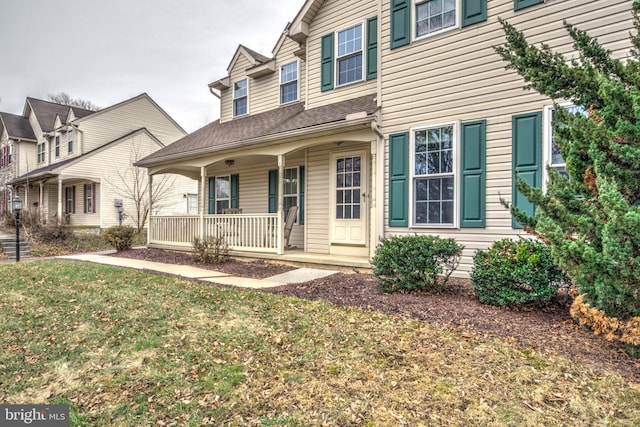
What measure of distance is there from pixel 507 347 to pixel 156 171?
1142 cm

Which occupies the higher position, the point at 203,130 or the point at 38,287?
the point at 203,130

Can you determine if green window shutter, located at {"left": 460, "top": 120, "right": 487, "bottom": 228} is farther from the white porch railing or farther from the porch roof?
the white porch railing

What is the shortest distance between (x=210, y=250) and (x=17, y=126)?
2226cm

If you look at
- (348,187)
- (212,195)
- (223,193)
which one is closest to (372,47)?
(348,187)

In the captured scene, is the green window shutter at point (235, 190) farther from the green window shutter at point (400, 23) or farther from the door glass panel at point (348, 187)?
the green window shutter at point (400, 23)

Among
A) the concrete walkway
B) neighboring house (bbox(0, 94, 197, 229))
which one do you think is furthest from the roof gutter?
neighboring house (bbox(0, 94, 197, 229))

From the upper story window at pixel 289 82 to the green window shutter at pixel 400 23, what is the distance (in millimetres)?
4244

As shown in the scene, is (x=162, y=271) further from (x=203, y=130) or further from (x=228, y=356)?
(x=203, y=130)

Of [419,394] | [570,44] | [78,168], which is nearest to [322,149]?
[570,44]

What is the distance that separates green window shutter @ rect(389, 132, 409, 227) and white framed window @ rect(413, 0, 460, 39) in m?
1.95

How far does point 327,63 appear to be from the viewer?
29.4 ft

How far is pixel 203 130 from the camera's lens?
1302 centimetres

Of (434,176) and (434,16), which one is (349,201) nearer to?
(434,176)

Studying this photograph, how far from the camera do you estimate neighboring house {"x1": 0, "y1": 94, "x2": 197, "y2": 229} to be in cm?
1828
